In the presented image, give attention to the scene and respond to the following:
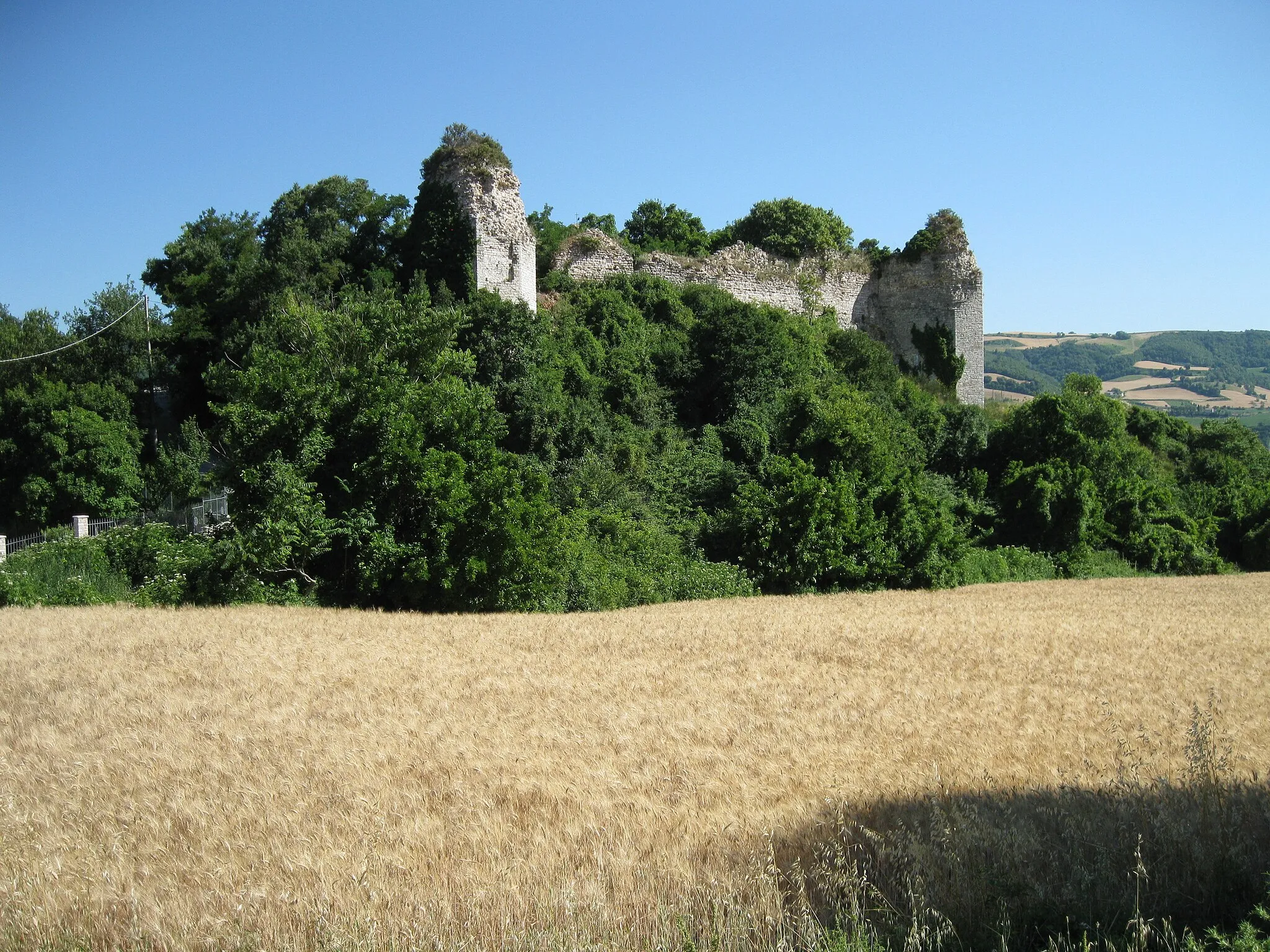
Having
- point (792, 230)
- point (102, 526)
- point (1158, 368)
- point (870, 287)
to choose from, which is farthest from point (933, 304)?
point (1158, 368)

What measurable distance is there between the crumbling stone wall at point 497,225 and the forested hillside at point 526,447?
2.59ft

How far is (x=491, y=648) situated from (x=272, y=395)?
25.1 ft

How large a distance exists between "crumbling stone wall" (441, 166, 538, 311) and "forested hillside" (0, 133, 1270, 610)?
0.79m

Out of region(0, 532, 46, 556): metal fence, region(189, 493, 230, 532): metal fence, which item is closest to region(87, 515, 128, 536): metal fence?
region(0, 532, 46, 556): metal fence

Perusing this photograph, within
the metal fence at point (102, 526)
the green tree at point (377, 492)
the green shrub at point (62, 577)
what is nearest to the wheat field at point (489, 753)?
the green shrub at point (62, 577)

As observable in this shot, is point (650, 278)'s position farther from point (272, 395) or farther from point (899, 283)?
Result: point (272, 395)

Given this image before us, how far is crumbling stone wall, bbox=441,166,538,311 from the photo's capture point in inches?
1053

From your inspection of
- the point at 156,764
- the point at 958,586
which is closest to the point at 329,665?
the point at 156,764

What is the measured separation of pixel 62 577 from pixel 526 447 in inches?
412

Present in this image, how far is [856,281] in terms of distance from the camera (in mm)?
37875

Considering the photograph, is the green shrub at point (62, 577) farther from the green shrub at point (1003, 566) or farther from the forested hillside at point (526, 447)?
the green shrub at point (1003, 566)

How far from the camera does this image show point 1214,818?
566 centimetres

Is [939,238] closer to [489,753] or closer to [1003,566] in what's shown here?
[1003,566]

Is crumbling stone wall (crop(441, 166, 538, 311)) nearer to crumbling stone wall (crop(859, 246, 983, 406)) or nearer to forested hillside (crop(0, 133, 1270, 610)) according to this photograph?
forested hillside (crop(0, 133, 1270, 610))
